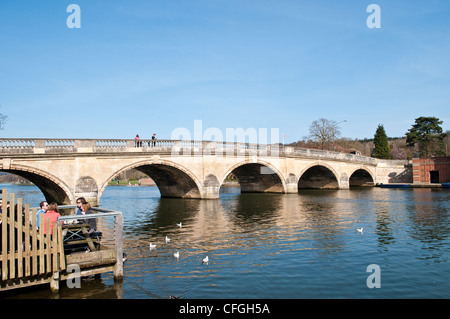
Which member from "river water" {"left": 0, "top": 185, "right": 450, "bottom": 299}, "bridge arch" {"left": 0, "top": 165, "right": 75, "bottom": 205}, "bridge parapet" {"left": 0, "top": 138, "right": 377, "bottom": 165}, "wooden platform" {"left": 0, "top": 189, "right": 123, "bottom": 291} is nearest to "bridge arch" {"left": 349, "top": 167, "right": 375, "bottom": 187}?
"bridge parapet" {"left": 0, "top": 138, "right": 377, "bottom": 165}

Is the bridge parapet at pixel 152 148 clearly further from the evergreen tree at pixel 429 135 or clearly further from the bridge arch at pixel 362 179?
the evergreen tree at pixel 429 135

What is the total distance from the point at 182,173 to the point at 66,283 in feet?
72.6

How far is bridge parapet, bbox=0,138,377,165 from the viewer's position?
21656 mm

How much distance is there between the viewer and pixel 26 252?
23.9 feet

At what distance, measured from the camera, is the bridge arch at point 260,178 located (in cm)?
3709

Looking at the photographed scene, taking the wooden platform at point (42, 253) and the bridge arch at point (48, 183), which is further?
the bridge arch at point (48, 183)

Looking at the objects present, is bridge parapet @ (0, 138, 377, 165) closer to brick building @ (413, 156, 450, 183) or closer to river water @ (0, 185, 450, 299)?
river water @ (0, 185, 450, 299)

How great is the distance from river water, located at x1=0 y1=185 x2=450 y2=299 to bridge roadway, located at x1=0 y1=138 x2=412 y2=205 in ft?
24.0

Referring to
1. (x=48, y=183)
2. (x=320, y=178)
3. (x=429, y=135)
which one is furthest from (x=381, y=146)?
(x=48, y=183)

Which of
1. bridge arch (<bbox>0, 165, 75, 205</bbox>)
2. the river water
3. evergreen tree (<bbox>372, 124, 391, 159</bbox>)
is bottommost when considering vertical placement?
the river water

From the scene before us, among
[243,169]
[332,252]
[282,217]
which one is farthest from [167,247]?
[243,169]

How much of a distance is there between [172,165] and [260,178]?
13.9 metres

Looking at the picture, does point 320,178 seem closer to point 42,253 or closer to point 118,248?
point 118,248

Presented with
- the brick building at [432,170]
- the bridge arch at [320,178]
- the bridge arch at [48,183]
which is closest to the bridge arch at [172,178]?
the bridge arch at [48,183]
